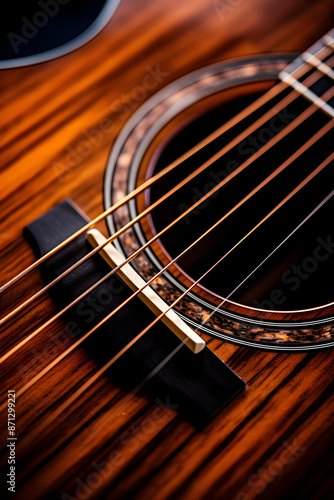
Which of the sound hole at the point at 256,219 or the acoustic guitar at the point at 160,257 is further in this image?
the sound hole at the point at 256,219

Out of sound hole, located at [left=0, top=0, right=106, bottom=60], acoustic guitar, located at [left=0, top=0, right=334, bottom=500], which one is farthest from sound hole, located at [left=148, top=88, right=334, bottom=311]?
sound hole, located at [left=0, top=0, right=106, bottom=60]

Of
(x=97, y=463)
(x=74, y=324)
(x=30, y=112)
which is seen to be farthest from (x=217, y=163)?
(x=97, y=463)

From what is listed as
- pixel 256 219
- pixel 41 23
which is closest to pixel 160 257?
pixel 256 219

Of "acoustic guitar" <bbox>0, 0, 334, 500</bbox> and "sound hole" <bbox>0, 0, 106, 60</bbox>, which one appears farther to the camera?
"sound hole" <bbox>0, 0, 106, 60</bbox>

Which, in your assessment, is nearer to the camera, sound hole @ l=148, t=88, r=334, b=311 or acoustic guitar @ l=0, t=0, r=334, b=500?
acoustic guitar @ l=0, t=0, r=334, b=500

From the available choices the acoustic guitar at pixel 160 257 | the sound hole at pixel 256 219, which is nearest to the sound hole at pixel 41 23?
the acoustic guitar at pixel 160 257

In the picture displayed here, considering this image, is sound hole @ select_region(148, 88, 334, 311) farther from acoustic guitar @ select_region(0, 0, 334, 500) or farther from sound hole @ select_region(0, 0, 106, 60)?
sound hole @ select_region(0, 0, 106, 60)

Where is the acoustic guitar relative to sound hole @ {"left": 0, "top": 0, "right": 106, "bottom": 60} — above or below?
below

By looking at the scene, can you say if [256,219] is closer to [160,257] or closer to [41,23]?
→ [160,257]

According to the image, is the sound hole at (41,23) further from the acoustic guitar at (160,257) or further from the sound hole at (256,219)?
the sound hole at (256,219)
